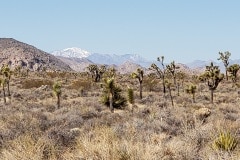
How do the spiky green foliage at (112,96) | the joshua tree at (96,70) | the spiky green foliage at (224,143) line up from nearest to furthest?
1. the spiky green foliage at (224,143)
2. the spiky green foliage at (112,96)
3. the joshua tree at (96,70)

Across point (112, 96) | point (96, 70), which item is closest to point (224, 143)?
point (112, 96)

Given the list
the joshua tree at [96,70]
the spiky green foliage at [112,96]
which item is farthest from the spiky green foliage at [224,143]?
the joshua tree at [96,70]

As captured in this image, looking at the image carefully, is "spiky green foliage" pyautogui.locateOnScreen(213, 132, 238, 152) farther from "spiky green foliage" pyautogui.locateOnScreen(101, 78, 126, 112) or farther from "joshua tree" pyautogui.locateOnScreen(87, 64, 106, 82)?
"joshua tree" pyautogui.locateOnScreen(87, 64, 106, 82)

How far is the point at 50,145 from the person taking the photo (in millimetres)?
8859

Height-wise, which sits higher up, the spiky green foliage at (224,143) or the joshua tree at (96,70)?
the joshua tree at (96,70)

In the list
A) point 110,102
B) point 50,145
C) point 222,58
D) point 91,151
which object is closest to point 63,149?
point 50,145

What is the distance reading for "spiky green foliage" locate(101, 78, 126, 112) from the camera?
30053mm

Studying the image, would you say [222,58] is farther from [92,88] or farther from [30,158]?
[30,158]

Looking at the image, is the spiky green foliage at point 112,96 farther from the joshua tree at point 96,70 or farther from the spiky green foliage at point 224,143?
the joshua tree at point 96,70

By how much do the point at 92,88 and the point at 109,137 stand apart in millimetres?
55017

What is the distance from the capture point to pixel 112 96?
1209 inches

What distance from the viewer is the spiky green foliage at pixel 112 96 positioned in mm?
30053

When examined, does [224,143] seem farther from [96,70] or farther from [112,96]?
[96,70]

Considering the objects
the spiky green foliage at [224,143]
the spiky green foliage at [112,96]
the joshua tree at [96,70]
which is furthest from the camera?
the joshua tree at [96,70]
